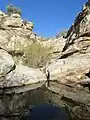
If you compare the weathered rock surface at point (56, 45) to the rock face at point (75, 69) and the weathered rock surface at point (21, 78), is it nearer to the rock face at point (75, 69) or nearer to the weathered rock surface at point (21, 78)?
the rock face at point (75, 69)

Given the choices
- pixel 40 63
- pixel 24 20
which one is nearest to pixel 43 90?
pixel 40 63

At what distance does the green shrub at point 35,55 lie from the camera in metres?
60.4

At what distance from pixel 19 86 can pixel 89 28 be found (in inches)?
775

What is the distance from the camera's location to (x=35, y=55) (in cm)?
6025

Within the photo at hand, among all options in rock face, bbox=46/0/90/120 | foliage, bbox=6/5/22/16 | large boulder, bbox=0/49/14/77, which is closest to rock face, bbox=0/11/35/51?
foliage, bbox=6/5/22/16

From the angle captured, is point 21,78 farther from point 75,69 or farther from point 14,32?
point 14,32

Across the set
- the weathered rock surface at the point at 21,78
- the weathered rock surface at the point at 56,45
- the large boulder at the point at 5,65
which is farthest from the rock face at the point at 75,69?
the weathered rock surface at the point at 56,45

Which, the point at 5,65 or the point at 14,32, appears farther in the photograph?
the point at 14,32

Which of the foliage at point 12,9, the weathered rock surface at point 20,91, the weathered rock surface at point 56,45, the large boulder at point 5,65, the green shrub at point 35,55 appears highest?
the foliage at point 12,9

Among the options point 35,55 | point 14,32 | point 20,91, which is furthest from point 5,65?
point 14,32

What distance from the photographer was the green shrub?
60.4 m

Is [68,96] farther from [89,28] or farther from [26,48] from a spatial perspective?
[26,48]

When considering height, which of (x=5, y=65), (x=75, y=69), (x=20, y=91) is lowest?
(x=20, y=91)

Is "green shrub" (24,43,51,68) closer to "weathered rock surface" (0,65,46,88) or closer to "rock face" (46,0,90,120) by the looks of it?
"rock face" (46,0,90,120)
